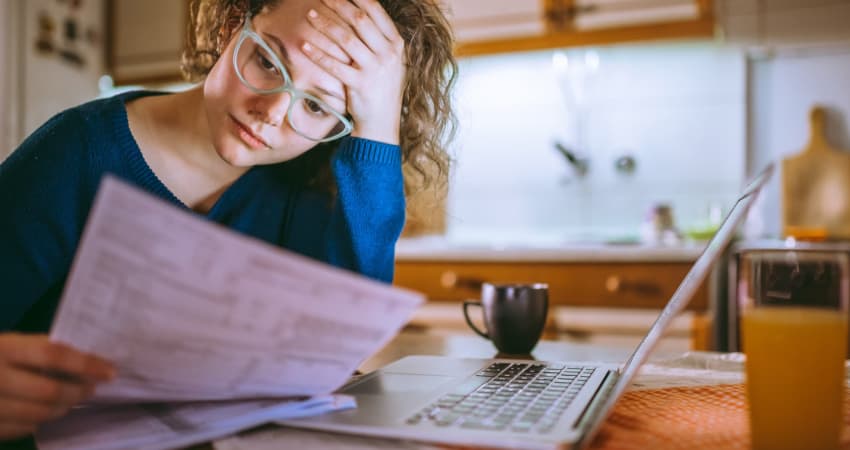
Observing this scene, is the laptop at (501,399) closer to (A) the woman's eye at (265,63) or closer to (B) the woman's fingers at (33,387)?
(B) the woman's fingers at (33,387)

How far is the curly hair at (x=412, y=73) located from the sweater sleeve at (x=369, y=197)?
0.37 ft

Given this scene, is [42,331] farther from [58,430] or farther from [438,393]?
[438,393]

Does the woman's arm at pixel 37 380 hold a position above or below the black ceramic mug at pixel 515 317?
above

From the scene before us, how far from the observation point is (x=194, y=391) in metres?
0.50

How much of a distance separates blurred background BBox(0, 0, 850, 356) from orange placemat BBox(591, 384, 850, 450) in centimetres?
135

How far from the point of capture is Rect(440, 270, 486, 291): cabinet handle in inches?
86.0

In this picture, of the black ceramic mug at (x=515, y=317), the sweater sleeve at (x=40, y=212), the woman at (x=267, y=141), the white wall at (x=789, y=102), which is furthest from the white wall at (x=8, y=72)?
the white wall at (x=789, y=102)

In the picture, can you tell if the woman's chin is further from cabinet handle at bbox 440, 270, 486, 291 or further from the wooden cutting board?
the wooden cutting board

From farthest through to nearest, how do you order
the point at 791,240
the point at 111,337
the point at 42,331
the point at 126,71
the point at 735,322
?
the point at 126,71 → the point at 791,240 → the point at 735,322 → the point at 42,331 → the point at 111,337

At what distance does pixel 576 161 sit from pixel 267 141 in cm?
184

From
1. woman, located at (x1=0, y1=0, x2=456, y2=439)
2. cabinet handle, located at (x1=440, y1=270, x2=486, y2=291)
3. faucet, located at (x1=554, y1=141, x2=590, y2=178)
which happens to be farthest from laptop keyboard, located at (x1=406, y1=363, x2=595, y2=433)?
faucet, located at (x1=554, y1=141, x2=590, y2=178)

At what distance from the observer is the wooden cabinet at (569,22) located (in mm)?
2225

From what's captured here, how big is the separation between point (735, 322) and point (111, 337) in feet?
5.98

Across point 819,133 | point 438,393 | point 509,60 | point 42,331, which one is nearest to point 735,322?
point 819,133
